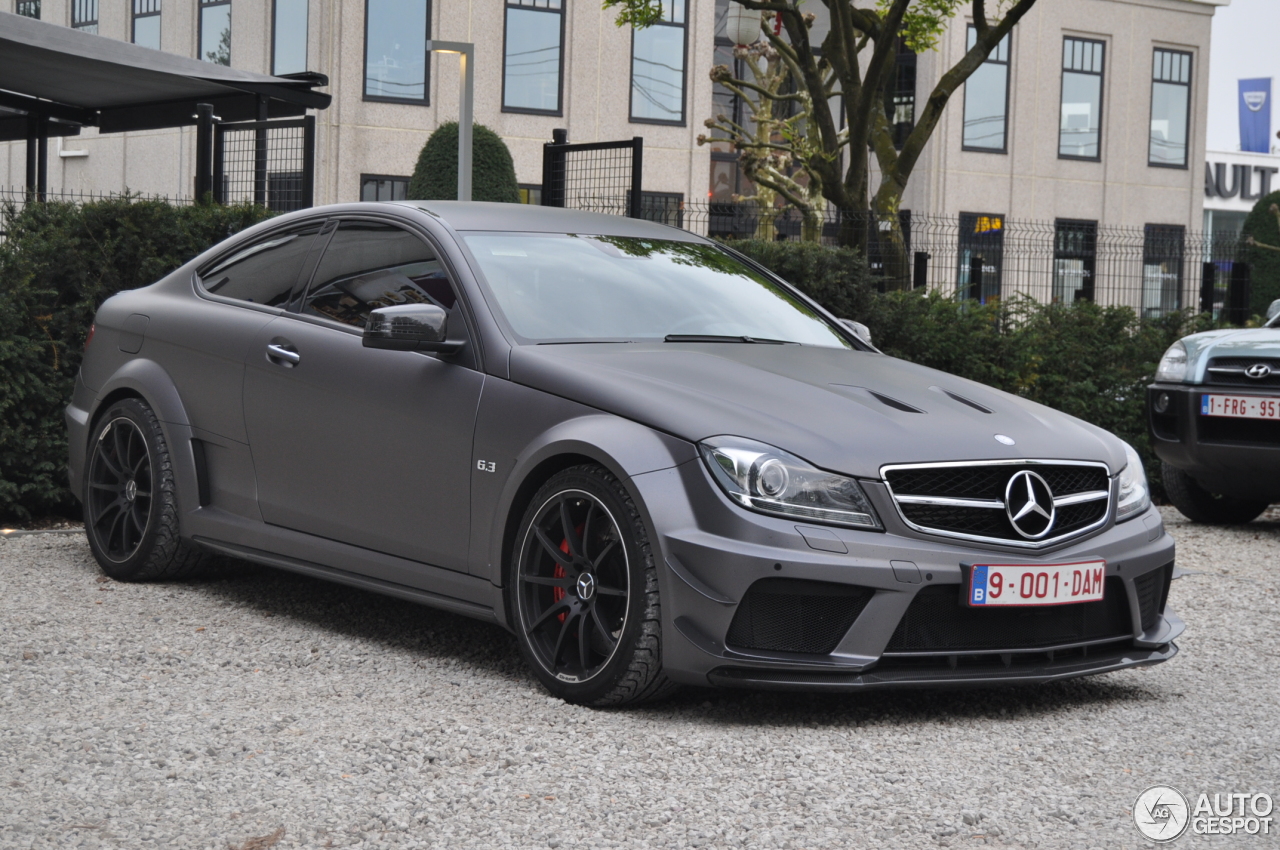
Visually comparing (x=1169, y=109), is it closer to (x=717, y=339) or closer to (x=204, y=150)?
(x=204, y=150)

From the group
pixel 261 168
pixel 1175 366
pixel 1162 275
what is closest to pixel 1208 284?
pixel 1162 275

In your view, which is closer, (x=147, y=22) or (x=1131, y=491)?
(x=1131, y=491)

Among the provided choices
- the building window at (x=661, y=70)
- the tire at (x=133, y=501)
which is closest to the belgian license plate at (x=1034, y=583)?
the tire at (x=133, y=501)

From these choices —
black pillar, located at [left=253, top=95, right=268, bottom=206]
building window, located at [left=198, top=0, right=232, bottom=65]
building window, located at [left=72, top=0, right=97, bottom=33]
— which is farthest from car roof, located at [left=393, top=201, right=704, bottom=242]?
building window, located at [left=72, top=0, right=97, bottom=33]

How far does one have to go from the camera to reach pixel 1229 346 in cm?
938

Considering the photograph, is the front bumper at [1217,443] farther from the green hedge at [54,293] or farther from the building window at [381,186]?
the building window at [381,186]

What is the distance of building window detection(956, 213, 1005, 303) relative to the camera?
13.0m

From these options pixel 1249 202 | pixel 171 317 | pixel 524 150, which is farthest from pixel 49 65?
pixel 1249 202

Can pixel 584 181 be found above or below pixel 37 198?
above

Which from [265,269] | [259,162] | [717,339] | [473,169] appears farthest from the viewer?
[473,169]

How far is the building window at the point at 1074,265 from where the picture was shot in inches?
515

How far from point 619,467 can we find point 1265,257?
24731 mm

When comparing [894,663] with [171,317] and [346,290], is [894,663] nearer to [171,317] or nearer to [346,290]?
[346,290]

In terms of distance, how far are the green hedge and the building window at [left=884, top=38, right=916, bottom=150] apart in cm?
2977
